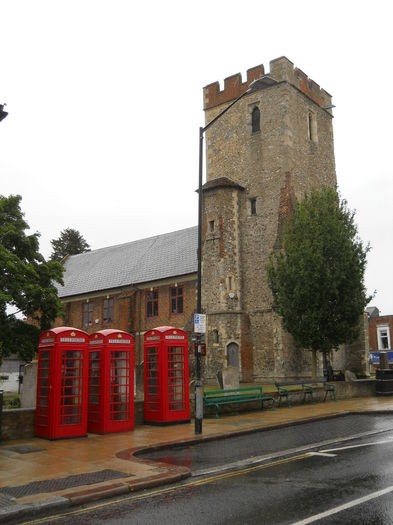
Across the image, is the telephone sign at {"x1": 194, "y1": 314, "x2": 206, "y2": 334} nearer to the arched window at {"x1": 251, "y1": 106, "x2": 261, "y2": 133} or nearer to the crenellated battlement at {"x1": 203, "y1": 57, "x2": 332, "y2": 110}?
the arched window at {"x1": 251, "y1": 106, "x2": 261, "y2": 133}

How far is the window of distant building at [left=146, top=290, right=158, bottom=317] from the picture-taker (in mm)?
37250

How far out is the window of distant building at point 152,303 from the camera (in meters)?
37.2

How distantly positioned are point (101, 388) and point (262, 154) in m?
23.4

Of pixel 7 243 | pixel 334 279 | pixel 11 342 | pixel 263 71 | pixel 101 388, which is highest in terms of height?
pixel 263 71

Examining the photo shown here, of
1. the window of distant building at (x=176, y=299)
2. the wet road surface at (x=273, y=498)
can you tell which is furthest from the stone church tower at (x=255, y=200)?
the wet road surface at (x=273, y=498)

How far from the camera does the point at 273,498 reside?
694cm

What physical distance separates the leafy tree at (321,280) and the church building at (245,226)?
4.22 meters

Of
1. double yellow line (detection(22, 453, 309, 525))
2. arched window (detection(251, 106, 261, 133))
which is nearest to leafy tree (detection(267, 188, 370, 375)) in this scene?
arched window (detection(251, 106, 261, 133))

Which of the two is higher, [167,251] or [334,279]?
[167,251]

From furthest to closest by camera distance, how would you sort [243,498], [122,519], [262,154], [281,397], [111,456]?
[262,154] → [281,397] → [111,456] → [243,498] → [122,519]

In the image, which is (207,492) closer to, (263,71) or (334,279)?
(334,279)

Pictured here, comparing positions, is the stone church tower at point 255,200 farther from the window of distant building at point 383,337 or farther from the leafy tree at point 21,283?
the window of distant building at point 383,337

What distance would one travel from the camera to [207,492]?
7.56 metres

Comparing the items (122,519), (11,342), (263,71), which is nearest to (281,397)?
(11,342)
